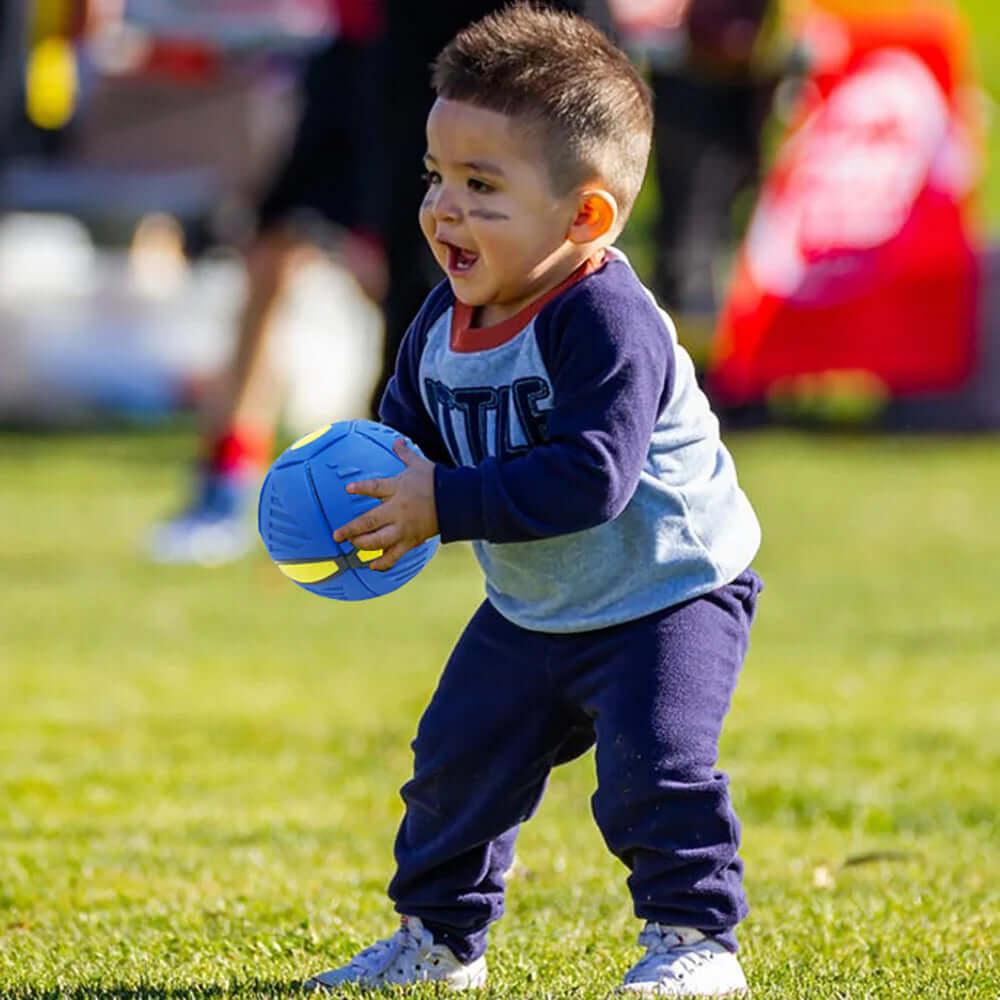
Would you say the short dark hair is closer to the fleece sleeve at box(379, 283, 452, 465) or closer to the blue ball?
the fleece sleeve at box(379, 283, 452, 465)

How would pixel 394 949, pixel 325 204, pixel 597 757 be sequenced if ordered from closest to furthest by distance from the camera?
pixel 597 757, pixel 394 949, pixel 325 204

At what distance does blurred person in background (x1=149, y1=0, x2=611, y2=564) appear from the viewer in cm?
722

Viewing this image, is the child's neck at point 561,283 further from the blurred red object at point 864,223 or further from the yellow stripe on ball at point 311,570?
the blurred red object at point 864,223

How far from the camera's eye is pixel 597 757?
2.96 metres

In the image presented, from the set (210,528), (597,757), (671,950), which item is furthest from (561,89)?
(210,528)

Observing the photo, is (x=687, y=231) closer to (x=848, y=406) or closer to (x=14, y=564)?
(x=848, y=406)

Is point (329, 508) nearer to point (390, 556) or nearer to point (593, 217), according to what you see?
point (390, 556)

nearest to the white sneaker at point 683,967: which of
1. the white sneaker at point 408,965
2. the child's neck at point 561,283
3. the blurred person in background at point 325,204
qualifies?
the white sneaker at point 408,965

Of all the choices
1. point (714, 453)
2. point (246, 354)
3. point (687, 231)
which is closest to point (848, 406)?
point (687, 231)

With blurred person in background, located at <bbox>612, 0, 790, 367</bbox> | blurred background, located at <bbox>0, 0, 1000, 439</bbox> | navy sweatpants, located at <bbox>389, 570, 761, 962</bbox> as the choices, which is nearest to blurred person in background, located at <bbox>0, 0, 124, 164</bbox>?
blurred background, located at <bbox>0, 0, 1000, 439</bbox>

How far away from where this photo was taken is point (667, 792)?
2889 mm

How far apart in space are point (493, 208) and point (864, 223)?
761 cm

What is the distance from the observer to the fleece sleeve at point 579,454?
276 cm

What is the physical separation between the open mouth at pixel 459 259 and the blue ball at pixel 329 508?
0.23 m
